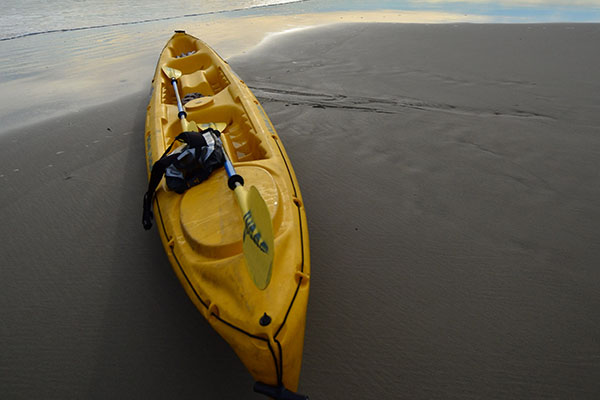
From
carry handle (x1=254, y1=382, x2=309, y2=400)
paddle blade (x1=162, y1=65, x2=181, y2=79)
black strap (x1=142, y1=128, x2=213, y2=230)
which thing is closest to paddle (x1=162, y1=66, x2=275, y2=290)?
carry handle (x1=254, y1=382, x2=309, y2=400)

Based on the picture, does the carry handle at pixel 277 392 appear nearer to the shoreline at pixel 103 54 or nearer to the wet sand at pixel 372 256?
the wet sand at pixel 372 256

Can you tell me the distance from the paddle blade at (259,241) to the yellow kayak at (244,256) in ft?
0.07

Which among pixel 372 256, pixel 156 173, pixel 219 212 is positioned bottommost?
pixel 372 256

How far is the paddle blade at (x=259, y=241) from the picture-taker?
1.41 m

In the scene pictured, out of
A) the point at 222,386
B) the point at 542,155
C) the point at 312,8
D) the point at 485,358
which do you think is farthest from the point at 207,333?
the point at 312,8

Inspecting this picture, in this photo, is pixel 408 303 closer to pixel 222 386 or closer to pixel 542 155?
pixel 222 386

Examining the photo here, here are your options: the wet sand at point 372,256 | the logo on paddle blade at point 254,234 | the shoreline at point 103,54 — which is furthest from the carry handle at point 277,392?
the shoreline at point 103,54

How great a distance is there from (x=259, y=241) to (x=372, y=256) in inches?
49.3

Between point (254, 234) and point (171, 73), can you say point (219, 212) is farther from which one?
point (171, 73)

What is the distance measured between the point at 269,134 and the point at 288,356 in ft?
6.98

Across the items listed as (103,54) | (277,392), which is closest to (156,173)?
(277,392)

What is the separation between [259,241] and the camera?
1.50m

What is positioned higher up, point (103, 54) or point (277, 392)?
point (103, 54)

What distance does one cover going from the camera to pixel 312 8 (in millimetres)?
13352
